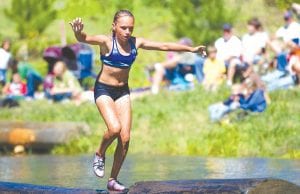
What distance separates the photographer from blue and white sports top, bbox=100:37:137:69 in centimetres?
870

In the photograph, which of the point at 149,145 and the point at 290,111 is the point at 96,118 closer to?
the point at 149,145

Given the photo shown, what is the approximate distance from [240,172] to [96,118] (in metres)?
5.39

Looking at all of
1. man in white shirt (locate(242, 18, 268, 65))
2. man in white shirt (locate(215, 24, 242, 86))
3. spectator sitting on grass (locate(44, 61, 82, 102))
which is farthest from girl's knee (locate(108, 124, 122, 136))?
spectator sitting on grass (locate(44, 61, 82, 102))

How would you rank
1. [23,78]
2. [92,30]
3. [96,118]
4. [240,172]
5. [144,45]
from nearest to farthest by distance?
[144,45]
[240,172]
[96,118]
[23,78]
[92,30]

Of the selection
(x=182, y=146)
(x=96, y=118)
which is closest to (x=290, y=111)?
(x=182, y=146)

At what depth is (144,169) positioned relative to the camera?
11.8 metres

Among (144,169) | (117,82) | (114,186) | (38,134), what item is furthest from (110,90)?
(38,134)

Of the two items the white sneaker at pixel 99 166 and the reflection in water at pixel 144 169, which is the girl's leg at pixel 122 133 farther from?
the reflection in water at pixel 144 169

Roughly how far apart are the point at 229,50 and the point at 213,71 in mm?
462

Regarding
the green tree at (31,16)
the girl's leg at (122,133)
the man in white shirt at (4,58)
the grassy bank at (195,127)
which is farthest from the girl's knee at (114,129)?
the green tree at (31,16)

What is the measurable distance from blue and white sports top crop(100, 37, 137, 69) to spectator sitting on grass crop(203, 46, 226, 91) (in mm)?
8819

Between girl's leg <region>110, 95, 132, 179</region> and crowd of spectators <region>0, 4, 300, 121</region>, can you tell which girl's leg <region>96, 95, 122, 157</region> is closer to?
girl's leg <region>110, 95, 132, 179</region>

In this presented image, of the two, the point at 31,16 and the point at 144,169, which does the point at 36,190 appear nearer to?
the point at 144,169

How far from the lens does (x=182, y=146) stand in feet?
46.6
